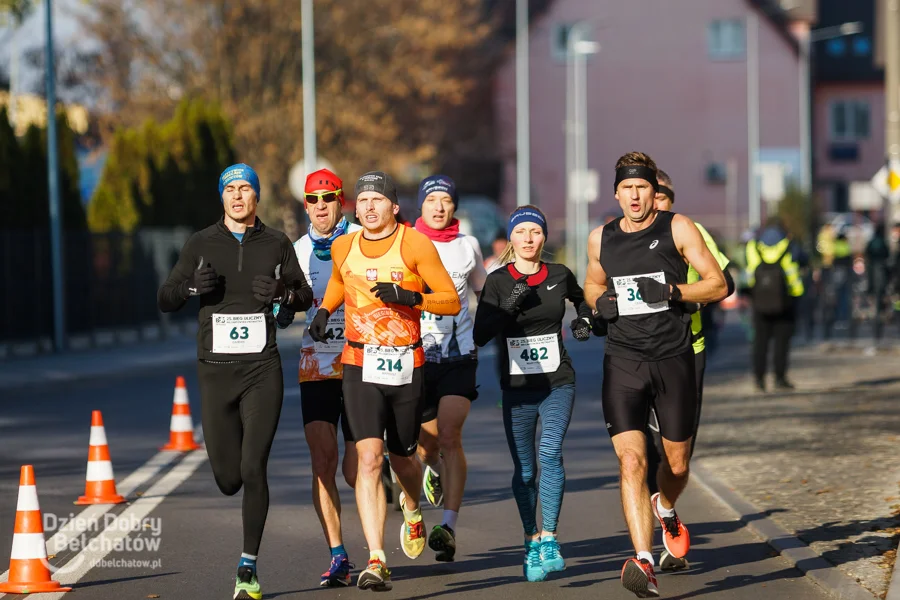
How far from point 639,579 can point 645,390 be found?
37.6 inches

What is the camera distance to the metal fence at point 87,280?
25.4 m

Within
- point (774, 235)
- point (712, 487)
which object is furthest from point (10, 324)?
point (712, 487)

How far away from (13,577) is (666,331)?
10.5 ft

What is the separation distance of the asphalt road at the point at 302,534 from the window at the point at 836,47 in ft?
203

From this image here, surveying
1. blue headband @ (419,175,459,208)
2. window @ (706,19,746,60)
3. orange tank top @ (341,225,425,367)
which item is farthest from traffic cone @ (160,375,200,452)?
window @ (706,19,746,60)

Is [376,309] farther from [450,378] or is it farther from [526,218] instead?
[450,378]

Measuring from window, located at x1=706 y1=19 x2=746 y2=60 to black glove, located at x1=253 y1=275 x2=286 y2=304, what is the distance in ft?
183

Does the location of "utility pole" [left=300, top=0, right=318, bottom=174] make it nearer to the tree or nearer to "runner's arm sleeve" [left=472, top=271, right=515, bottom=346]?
the tree

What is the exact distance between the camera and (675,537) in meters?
8.20

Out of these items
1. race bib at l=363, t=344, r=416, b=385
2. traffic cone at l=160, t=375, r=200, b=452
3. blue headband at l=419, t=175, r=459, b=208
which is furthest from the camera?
traffic cone at l=160, t=375, r=200, b=452

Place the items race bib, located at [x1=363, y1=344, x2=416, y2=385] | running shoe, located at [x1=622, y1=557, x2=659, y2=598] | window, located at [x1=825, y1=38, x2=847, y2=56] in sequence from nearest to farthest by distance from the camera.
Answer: running shoe, located at [x1=622, y1=557, x2=659, y2=598]
race bib, located at [x1=363, y1=344, x2=416, y2=385]
window, located at [x1=825, y1=38, x2=847, y2=56]

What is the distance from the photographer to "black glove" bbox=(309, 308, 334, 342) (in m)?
7.61

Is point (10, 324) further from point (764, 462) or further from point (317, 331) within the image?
point (317, 331)

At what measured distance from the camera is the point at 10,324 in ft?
83.1
